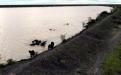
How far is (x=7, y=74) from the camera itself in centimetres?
1352

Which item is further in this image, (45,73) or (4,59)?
(4,59)

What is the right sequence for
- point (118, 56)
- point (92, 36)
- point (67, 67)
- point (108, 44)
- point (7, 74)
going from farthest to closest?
1. point (92, 36)
2. point (108, 44)
3. point (118, 56)
4. point (67, 67)
5. point (7, 74)

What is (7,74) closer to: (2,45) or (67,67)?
(67,67)

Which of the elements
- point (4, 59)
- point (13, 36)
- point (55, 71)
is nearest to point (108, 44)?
point (4, 59)

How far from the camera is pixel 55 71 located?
14.3m

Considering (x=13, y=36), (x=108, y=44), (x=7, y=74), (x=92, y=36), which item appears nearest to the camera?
(x=7, y=74)

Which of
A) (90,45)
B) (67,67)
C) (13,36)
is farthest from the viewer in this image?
(13,36)

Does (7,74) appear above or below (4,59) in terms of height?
above

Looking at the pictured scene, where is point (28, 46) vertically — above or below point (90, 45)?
below

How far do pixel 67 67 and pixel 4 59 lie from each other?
7324 mm

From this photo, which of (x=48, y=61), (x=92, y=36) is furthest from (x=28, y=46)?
(x=48, y=61)

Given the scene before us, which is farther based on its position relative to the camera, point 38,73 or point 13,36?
point 13,36

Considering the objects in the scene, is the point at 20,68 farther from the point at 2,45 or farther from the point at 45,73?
the point at 2,45

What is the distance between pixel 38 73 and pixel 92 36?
11.8 m
